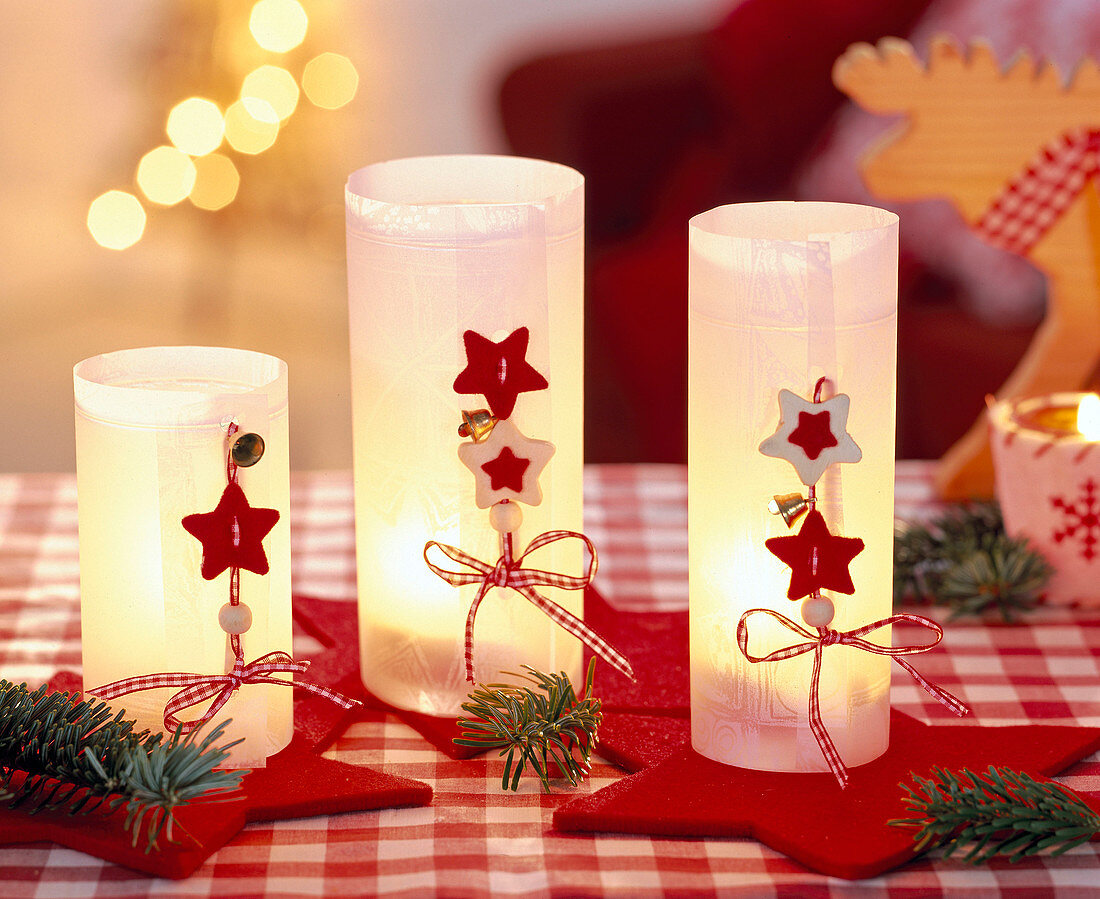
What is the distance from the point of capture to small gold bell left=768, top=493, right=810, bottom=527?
795 mm

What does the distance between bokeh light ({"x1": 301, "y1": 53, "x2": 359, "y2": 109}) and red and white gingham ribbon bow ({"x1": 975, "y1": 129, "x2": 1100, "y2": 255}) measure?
6.39 feet

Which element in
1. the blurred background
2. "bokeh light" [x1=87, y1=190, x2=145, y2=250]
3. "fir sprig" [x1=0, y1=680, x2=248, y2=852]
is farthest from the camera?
"bokeh light" [x1=87, y1=190, x2=145, y2=250]

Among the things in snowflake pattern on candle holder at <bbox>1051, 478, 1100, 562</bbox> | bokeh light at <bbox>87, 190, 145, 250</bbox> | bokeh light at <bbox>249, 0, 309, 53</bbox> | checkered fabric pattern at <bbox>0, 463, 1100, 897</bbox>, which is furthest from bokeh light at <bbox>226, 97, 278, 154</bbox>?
snowflake pattern on candle holder at <bbox>1051, 478, 1100, 562</bbox>

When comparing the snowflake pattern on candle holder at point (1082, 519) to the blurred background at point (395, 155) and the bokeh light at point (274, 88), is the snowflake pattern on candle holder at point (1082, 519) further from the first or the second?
the bokeh light at point (274, 88)

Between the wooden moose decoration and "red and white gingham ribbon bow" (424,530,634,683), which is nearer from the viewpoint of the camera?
"red and white gingham ribbon bow" (424,530,634,683)

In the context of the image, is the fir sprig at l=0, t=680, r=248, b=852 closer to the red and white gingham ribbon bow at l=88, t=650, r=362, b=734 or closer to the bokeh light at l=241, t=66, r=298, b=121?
the red and white gingham ribbon bow at l=88, t=650, r=362, b=734

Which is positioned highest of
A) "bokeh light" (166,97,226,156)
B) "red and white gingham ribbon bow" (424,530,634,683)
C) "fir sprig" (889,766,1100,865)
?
"bokeh light" (166,97,226,156)

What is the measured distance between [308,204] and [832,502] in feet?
7.76

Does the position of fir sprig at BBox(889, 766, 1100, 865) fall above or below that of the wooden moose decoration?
below

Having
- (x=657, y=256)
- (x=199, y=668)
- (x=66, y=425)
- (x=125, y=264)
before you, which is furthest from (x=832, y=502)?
(x=125, y=264)

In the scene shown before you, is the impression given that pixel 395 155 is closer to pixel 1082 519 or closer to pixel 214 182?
pixel 214 182

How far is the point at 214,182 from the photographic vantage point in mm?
2922

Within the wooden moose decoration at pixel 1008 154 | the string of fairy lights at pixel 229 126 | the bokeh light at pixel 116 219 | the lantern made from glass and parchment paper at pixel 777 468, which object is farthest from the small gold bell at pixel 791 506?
the bokeh light at pixel 116 219

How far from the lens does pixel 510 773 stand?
0.85 meters
